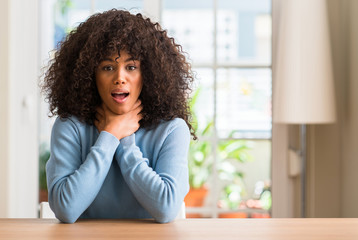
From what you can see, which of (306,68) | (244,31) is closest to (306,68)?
(306,68)

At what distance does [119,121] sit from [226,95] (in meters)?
2.78

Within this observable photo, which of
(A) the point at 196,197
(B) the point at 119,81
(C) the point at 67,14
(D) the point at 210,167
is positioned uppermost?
(C) the point at 67,14

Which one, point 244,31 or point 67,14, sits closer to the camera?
point 67,14

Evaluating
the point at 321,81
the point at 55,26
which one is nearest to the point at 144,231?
the point at 321,81

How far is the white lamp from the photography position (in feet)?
8.57

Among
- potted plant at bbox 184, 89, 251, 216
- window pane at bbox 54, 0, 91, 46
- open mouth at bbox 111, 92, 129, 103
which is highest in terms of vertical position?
window pane at bbox 54, 0, 91, 46

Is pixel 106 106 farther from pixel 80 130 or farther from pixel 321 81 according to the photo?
pixel 321 81

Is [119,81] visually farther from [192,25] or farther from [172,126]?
[192,25]

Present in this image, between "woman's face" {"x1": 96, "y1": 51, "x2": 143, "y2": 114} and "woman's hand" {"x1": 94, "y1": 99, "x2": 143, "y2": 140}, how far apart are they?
2 cm

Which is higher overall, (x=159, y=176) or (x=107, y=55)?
(x=107, y=55)

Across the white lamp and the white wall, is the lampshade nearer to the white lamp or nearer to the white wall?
the white lamp

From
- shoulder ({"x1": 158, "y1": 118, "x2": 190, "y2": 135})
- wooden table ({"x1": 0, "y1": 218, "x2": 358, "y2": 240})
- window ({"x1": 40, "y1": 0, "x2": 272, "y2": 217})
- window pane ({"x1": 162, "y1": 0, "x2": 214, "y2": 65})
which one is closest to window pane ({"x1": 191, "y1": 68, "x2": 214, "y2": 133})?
window ({"x1": 40, "y1": 0, "x2": 272, "y2": 217})

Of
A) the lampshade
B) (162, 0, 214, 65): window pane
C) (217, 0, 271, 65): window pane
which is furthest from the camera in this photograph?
(217, 0, 271, 65): window pane

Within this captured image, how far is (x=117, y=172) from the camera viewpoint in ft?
4.55
